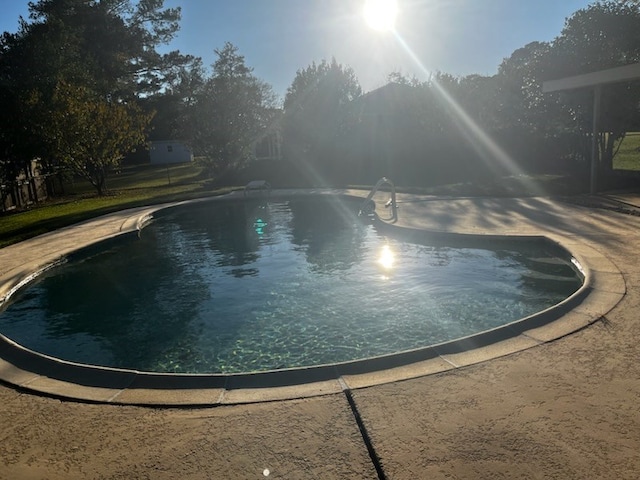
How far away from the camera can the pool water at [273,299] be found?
21.9 ft

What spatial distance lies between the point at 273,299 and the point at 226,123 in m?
25.9

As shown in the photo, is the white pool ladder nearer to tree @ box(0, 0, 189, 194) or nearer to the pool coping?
the pool coping

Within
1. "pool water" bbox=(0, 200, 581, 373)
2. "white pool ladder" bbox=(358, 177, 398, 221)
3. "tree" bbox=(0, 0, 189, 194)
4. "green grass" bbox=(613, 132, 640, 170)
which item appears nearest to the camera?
"pool water" bbox=(0, 200, 581, 373)

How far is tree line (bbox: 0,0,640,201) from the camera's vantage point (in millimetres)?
22031

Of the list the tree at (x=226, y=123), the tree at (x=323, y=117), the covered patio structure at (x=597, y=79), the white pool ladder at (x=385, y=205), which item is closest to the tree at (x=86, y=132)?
the tree at (x=226, y=123)

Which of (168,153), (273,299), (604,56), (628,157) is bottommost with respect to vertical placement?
(273,299)

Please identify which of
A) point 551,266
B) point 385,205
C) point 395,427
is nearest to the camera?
point 395,427

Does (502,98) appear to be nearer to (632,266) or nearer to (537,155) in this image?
(537,155)

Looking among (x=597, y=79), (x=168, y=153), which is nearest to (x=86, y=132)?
(x=597, y=79)

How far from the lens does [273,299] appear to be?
860 cm

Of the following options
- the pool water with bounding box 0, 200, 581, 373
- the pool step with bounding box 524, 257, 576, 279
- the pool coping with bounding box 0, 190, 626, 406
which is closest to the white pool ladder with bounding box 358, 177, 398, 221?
the pool water with bounding box 0, 200, 581, 373

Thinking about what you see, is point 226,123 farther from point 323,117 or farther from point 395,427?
point 395,427

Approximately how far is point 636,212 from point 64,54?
29.5 meters

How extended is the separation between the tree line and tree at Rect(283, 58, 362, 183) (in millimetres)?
84
